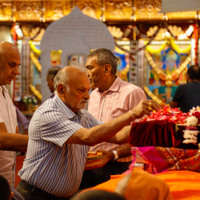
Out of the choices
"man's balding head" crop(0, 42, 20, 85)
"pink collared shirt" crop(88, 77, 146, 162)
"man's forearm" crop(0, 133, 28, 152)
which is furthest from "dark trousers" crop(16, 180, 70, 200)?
"pink collared shirt" crop(88, 77, 146, 162)

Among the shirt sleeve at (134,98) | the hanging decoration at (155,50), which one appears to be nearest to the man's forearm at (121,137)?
the shirt sleeve at (134,98)

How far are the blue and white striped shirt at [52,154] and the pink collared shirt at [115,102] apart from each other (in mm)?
844

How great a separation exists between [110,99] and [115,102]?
6cm

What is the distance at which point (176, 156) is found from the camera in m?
3.12

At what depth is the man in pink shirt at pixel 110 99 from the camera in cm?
294

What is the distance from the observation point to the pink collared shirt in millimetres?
2969

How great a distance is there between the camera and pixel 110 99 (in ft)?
10.0

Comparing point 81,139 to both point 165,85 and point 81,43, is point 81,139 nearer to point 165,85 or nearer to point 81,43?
point 81,43

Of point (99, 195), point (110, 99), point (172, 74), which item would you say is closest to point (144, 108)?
point (99, 195)

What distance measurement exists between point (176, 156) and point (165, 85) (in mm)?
5739

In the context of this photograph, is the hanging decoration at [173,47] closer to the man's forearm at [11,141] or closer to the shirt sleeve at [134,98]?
the shirt sleeve at [134,98]

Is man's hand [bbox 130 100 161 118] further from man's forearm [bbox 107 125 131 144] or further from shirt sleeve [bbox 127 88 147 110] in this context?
shirt sleeve [bbox 127 88 147 110]

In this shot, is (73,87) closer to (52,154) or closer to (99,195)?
(52,154)

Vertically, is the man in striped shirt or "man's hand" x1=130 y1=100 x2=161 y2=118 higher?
"man's hand" x1=130 y1=100 x2=161 y2=118
